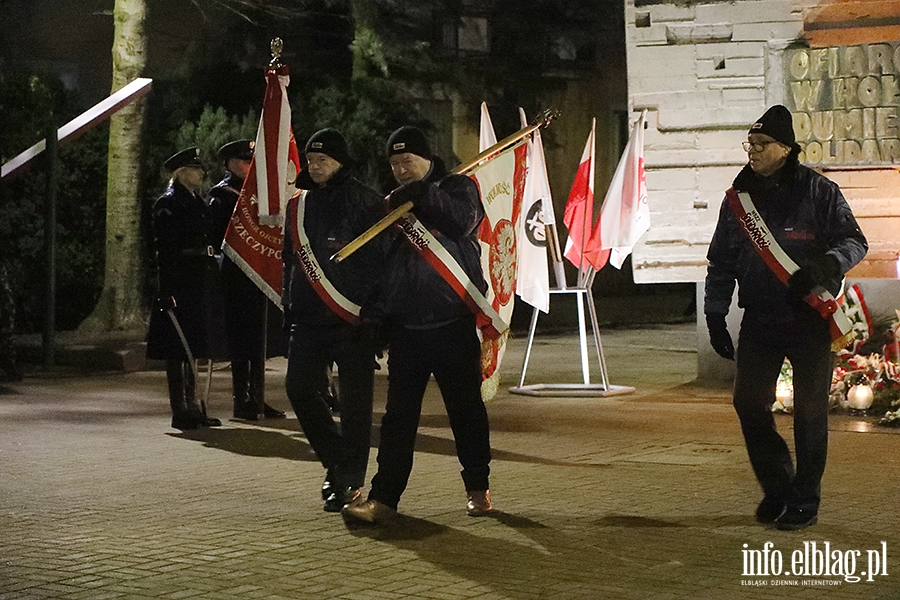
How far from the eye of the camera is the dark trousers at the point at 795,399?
695 centimetres

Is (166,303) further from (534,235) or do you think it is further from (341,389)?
(341,389)

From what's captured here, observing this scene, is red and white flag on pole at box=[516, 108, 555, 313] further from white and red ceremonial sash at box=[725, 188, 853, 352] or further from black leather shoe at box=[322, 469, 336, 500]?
white and red ceremonial sash at box=[725, 188, 853, 352]

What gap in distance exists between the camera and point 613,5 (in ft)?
101

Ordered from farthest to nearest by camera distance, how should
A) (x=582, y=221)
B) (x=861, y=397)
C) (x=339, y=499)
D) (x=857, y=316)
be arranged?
(x=582, y=221) < (x=857, y=316) < (x=861, y=397) < (x=339, y=499)

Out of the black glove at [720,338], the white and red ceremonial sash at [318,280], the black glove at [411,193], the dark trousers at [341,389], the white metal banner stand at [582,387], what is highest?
the black glove at [411,193]

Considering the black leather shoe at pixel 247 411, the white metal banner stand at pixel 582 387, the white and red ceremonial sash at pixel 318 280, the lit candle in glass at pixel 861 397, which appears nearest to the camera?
the white and red ceremonial sash at pixel 318 280

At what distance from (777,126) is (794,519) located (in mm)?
1858

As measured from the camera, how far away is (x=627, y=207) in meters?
13.3

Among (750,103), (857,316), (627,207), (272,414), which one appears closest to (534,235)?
(627,207)

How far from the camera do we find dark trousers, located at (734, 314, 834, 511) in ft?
22.8

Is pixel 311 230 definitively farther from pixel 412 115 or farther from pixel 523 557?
pixel 412 115

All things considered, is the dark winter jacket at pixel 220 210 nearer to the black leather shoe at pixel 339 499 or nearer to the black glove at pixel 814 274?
the black leather shoe at pixel 339 499

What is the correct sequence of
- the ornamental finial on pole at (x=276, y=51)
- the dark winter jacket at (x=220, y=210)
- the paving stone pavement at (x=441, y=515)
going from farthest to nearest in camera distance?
the dark winter jacket at (x=220, y=210) → the ornamental finial on pole at (x=276, y=51) → the paving stone pavement at (x=441, y=515)

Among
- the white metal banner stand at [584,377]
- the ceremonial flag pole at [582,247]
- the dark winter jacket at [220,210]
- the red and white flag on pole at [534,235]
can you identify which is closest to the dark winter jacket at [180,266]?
the dark winter jacket at [220,210]
